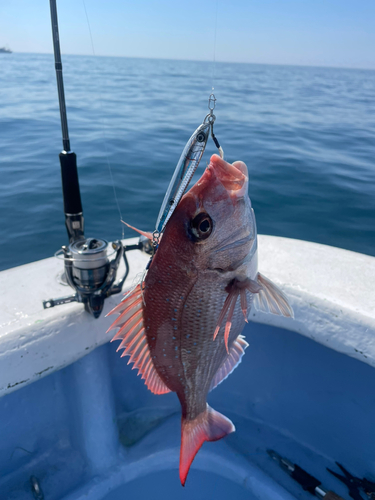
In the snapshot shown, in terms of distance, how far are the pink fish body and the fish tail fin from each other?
0.01 m

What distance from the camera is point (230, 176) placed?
1.27 m

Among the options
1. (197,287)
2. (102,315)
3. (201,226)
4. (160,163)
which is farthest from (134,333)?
(160,163)

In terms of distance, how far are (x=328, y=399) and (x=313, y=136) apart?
950 cm

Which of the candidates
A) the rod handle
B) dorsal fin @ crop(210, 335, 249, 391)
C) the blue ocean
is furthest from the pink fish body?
the blue ocean

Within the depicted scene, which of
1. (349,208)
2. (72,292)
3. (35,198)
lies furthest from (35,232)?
(349,208)

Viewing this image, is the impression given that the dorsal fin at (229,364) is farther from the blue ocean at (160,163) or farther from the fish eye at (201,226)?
the blue ocean at (160,163)

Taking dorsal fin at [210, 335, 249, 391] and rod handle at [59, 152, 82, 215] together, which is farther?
rod handle at [59, 152, 82, 215]

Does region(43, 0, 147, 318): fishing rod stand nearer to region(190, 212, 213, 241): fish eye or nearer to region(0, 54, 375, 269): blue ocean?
region(190, 212, 213, 241): fish eye

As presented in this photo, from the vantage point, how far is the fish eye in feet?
4.14

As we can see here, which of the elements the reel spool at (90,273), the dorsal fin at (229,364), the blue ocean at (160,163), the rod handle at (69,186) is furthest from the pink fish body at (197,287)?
the blue ocean at (160,163)

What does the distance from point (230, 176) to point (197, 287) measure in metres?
0.41

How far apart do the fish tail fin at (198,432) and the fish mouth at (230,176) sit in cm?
102

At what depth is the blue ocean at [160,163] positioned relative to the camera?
5691mm

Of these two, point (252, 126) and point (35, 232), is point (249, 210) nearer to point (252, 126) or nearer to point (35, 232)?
point (35, 232)
